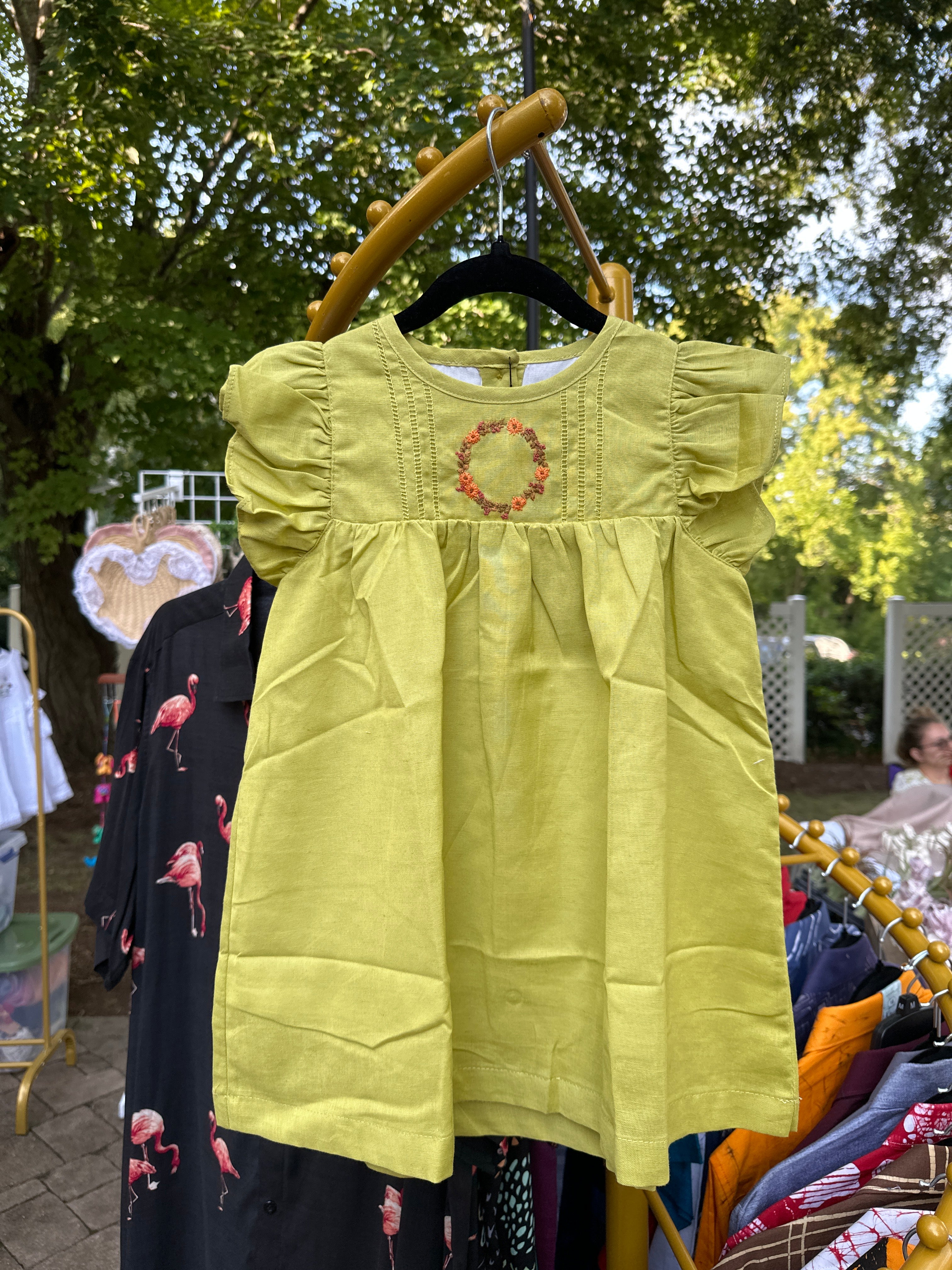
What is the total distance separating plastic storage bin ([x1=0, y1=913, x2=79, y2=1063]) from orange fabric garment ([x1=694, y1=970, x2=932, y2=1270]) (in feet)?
8.23

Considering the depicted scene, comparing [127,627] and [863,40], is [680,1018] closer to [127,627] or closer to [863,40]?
[127,627]

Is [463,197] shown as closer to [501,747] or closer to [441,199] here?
[441,199]

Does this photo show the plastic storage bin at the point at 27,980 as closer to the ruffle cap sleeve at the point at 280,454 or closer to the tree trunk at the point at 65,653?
the ruffle cap sleeve at the point at 280,454

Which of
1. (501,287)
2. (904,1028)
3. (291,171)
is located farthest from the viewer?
(291,171)

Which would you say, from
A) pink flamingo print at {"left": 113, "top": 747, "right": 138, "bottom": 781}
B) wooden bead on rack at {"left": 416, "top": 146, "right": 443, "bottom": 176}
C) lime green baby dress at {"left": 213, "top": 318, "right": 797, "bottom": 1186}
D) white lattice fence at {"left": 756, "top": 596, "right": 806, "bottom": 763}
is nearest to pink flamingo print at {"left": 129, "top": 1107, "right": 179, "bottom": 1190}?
pink flamingo print at {"left": 113, "top": 747, "right": 138, "bottom": 781}

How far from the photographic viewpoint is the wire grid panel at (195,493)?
2.75 metres

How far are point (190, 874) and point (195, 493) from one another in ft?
10.4

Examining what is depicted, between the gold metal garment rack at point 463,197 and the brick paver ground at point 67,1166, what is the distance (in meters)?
1.76

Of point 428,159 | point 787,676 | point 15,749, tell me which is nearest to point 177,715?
point 428,159

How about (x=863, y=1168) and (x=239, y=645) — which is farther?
(x=239, y=645)

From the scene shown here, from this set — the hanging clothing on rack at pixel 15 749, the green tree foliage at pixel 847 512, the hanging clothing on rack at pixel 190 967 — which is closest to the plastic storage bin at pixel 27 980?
the hanging clothing on rack at pixel 15 749

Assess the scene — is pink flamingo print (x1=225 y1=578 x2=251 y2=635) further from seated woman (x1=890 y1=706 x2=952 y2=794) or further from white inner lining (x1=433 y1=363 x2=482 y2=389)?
seated woman (x1=890 y1=706 x2=952 y2=794)

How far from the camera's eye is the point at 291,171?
4.49 m

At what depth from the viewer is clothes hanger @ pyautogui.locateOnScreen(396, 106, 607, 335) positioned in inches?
32.9
